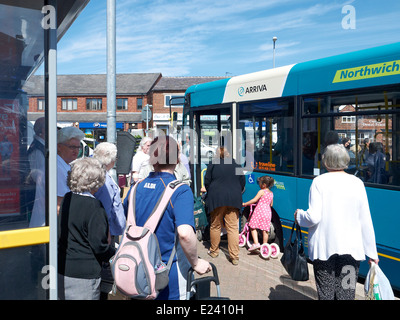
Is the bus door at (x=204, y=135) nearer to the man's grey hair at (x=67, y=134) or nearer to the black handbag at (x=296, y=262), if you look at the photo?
the black handbag at (x=296, y=262)

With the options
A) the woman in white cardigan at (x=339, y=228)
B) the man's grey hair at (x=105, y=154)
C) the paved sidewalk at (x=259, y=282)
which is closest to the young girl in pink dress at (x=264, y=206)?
the paved sidewalk at (x=259, y=282)

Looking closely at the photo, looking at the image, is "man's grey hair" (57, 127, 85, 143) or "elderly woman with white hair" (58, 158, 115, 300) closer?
"elderly woman with white hair" (58, 158, 115, 300)

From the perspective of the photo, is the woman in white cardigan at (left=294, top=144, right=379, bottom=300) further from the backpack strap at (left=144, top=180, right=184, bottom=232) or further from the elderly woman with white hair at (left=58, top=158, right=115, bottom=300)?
the elderly woman with white hair at (left=58, top=158, right=115, bottom=300)

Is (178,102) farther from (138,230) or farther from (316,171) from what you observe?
(138,230)

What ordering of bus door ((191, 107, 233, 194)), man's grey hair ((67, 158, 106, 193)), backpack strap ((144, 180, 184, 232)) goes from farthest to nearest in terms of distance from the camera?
bus door ((191, 107, 233, 194))
man's grey hair ((67, 158, 106, 193))
backpack strap ((144, 180, 184, 232))

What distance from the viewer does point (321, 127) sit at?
226 inches

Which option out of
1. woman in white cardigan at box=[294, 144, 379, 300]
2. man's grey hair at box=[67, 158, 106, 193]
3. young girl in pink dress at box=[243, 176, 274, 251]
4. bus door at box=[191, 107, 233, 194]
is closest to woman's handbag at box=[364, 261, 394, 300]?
woman in white cardigan at box=[294, 144, 379, 300]

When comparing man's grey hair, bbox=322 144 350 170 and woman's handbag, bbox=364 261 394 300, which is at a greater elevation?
man's grey hair, bbox=322 144 350 170

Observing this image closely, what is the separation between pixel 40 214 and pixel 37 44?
1196mm

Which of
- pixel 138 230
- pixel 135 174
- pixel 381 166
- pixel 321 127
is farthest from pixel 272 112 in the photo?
pixel 138 230

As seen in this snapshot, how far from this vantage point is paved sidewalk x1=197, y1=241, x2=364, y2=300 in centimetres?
493

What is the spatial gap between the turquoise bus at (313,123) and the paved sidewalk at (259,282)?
0.70m

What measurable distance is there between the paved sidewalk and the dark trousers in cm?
154

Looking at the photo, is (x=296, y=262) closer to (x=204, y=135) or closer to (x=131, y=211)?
(x=131, y=211)
